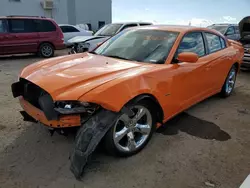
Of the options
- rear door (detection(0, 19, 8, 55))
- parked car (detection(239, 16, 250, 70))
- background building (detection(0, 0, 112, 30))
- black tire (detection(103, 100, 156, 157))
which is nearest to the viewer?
black tire (detection(103, 100, 156, 157))

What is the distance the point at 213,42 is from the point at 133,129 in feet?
8.55

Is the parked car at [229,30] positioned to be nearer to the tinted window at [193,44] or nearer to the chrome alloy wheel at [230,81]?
the chrome alloy wheel at [230,81]

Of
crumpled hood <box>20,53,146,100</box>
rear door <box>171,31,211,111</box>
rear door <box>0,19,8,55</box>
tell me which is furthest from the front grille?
rear door <box>0,19,8,55</box>

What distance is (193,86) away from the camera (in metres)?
3.72

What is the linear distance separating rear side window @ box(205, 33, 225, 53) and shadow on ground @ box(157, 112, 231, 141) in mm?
1306

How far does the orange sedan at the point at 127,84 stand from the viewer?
8.36 ft

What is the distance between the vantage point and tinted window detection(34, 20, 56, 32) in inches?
398

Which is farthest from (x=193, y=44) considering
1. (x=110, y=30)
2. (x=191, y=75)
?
(x=110, y=30)

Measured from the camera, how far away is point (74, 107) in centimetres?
257

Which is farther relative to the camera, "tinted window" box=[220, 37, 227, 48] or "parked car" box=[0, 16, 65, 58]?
"parked car" box=[0, 16, 65, 58]

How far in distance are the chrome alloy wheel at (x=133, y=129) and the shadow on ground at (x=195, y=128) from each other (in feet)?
1.89

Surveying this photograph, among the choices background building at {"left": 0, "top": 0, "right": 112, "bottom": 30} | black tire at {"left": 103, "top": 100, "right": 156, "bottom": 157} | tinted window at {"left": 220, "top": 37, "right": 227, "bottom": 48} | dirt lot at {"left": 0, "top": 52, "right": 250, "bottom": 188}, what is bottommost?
dirt lot at {"left": 0, "top": 52, "right": 250, "bottom": 188}

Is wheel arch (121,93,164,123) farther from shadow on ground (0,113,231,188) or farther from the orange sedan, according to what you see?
shadow on ground (0,113,231,188)

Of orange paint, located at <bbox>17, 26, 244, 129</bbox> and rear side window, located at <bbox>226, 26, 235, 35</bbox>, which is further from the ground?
rear side window, located at <bbox>226, 26, 235, 35</bbox>
